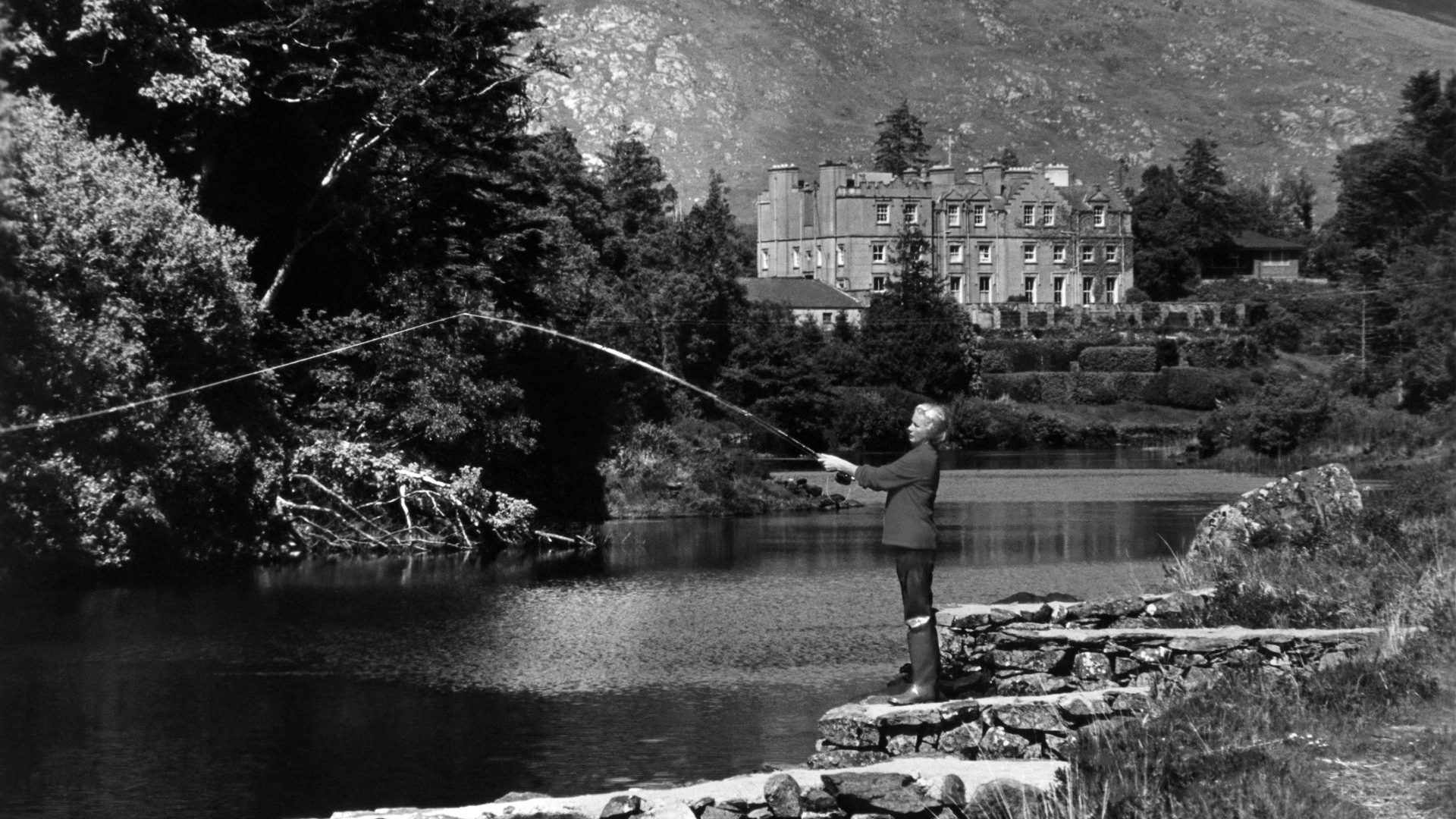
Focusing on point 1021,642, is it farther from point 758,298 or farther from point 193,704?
point 758,298

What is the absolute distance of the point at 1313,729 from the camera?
51.1ft

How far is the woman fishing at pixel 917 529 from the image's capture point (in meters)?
16.6

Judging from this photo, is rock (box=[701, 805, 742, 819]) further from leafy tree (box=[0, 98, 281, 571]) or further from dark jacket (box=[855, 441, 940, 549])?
leafy tree (box=[0, 98, 281, 571])

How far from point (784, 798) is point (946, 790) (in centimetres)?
119

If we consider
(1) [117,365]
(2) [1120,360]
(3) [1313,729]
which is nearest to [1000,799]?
(3) [1313,729]

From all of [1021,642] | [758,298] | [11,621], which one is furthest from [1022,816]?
[758,298]

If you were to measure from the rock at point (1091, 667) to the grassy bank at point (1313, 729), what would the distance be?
1.72m

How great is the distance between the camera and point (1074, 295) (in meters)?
140

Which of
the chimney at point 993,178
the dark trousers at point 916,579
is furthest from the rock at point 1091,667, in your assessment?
the chimney at point 993,178

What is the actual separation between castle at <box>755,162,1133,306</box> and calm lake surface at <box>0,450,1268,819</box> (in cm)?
9361

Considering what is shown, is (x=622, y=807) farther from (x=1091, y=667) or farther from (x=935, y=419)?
(x=1091, y=667)

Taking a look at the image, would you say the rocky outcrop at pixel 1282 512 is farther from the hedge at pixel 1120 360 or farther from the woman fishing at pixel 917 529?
the hedge at pixel 1120 360

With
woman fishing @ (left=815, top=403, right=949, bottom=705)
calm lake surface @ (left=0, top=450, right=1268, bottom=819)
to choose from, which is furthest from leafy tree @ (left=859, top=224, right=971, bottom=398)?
woman fishing @ (left=815, top=403, right=949, bottom=705)

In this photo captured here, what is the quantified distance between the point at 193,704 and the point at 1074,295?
402ft
